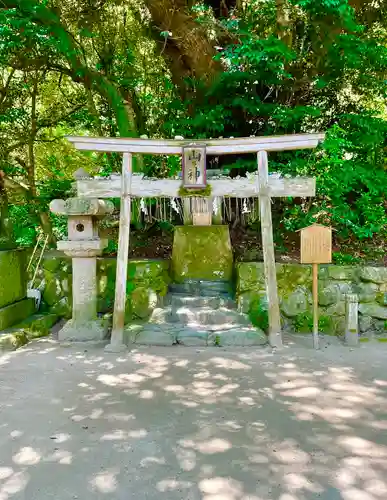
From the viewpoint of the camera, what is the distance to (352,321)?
6.04 m

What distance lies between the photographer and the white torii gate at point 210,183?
584 cm

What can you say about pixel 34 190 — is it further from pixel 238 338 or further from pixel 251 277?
pixel 238 338

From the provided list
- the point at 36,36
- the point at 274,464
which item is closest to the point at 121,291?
the point at 274,464

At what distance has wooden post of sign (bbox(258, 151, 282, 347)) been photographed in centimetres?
583

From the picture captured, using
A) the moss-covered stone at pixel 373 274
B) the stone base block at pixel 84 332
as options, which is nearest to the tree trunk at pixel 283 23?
the moss-covered stone at pixel 373 274

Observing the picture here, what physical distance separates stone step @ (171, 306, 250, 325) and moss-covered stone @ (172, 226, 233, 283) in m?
0.83

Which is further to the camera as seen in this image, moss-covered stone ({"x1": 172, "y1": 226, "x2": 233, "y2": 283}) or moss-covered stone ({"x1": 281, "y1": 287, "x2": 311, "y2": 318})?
moss-covered stone ({"x1": 172, "y1": 226, "x2": 233, "y2": 283})

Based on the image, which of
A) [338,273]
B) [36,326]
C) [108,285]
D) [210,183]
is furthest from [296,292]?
[36,326]

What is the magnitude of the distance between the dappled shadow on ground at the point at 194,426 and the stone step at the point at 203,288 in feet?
5.35

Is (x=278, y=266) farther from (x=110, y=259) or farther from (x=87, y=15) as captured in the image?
(x=87, y=15)

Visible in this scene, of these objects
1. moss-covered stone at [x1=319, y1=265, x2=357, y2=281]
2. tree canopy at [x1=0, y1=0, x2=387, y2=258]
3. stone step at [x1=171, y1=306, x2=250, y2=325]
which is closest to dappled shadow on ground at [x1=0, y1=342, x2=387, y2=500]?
stone step at [x1=171, y1=306, x2=250, y2=325]

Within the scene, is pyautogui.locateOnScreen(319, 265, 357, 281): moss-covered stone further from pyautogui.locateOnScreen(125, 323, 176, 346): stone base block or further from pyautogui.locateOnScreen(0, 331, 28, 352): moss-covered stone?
pyautogui.locateOnScreen(0, 331, 28, 352): moss-covered stone

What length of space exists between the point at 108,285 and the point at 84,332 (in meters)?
1.08

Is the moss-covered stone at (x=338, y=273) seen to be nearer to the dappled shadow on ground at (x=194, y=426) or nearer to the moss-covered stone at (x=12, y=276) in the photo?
the dappled shadow on ground at (x=194, y=426)
